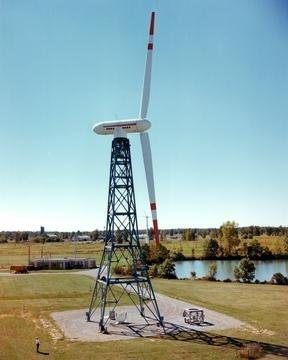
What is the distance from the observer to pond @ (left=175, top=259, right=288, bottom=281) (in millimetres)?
79400

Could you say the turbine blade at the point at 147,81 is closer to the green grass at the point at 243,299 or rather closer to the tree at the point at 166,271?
the green grass at the point at 243,299

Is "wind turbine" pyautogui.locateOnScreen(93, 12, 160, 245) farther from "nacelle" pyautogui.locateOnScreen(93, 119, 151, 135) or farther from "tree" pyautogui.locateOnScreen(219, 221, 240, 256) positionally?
"tree" pyautogui.locateOnScreen(219, 221, 240, 256)

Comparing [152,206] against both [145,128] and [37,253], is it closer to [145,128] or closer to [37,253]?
[145,128]

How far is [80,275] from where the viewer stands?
71.9 meters

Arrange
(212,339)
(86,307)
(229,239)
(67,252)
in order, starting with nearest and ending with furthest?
(212,339) < (86,307) < (229,239) < (67,252)

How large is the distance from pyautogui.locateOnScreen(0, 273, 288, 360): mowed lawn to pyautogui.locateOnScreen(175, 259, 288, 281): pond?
18636 millimetres

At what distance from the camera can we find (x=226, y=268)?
297 feet

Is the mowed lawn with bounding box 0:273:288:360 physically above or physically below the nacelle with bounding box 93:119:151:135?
below

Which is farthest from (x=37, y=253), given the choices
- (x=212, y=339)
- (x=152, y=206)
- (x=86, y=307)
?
(x=212, y=339)

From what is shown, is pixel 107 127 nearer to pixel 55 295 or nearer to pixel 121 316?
pixel 121 316

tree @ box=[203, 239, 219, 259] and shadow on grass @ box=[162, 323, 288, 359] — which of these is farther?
tree @ box=[203, 239, 219, 259]

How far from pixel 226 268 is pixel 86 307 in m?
51.1

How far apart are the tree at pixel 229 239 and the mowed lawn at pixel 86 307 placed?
52.3 m

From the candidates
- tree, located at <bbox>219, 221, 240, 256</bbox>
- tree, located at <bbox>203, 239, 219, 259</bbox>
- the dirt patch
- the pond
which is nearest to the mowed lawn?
the dirt patch
